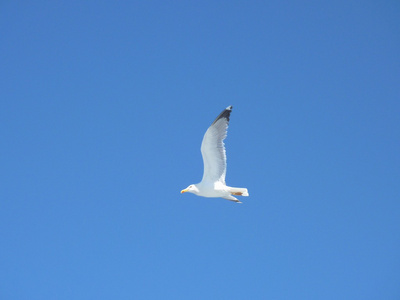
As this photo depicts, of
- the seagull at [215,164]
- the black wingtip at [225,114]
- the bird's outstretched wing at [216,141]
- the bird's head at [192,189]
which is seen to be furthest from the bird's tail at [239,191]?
the black wingtip at [225,114]

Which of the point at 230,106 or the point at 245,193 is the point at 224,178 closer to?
the point at 245,193

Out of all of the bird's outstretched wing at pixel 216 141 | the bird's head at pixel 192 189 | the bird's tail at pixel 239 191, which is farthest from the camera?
the bird's head at pixel 192 189

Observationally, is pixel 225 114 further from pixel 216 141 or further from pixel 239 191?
pixel 239 191

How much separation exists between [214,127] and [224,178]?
1.32m

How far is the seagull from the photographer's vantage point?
42.9 feet

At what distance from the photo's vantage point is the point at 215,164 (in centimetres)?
1330

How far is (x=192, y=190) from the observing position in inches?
545

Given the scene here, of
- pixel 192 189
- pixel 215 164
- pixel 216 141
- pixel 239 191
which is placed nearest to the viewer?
pixel 216 141

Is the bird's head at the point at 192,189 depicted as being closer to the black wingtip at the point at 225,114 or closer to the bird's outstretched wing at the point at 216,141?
the bird's outstretched wing at the point at 216,141

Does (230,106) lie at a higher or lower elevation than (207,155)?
higher

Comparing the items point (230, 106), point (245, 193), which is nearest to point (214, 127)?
point (230, 106)

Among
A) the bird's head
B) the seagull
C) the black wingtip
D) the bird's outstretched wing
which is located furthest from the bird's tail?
the black wingtip

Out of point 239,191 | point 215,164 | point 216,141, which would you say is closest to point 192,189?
point 215,164

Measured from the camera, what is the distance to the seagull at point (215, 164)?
13.1 m
